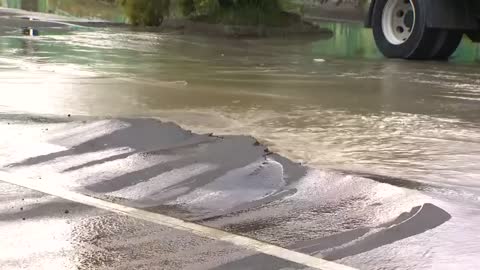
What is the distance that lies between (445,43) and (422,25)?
931 millimetres

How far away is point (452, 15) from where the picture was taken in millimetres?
13492

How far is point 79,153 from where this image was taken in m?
6.31

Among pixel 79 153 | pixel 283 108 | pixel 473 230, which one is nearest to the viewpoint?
pixel 473 230

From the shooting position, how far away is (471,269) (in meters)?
4.03

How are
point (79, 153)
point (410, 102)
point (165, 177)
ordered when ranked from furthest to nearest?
point (410, 102) < point (79, 153) < point (165, 177)

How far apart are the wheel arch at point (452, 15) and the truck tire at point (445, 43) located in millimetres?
480

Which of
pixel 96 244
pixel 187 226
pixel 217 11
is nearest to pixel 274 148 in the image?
pixel 187 226

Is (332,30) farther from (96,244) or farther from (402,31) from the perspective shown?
(96,244)

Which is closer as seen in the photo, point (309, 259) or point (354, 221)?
point (309, 259)

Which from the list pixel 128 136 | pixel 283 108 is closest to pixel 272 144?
pixel 128 136

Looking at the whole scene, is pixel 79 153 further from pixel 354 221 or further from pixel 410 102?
pixel 410 102

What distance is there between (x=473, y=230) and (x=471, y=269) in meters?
0.62

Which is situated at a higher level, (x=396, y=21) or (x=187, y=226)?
(x=396, y=21)

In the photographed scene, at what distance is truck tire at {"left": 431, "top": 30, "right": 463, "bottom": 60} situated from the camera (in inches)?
555
